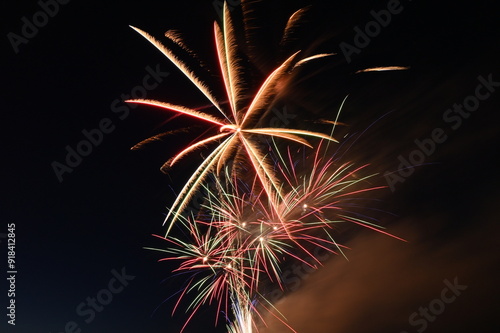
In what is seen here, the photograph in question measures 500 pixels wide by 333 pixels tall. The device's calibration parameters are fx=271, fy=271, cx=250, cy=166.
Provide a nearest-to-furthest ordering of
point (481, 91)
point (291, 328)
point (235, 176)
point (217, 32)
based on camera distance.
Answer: point (217, 32) → point (235, 176) → point (481, 91) → point (291, 328)

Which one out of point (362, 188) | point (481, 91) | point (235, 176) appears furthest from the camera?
point (362, 188)

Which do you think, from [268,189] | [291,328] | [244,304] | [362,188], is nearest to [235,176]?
[268,189]

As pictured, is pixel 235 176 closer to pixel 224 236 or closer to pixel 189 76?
pixel 224 236

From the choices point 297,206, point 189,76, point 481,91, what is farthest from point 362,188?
point 189,76

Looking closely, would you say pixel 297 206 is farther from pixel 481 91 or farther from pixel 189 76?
pixel 481 91

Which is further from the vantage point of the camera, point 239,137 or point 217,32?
point 239,137

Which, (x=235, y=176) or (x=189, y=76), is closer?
(x=189, y=76)

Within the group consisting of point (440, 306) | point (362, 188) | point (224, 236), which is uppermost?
point (224, 236)

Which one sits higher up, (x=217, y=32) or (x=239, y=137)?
(x=217, y=32)

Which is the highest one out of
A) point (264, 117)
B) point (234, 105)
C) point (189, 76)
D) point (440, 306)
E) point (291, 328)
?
point (189, 76)
